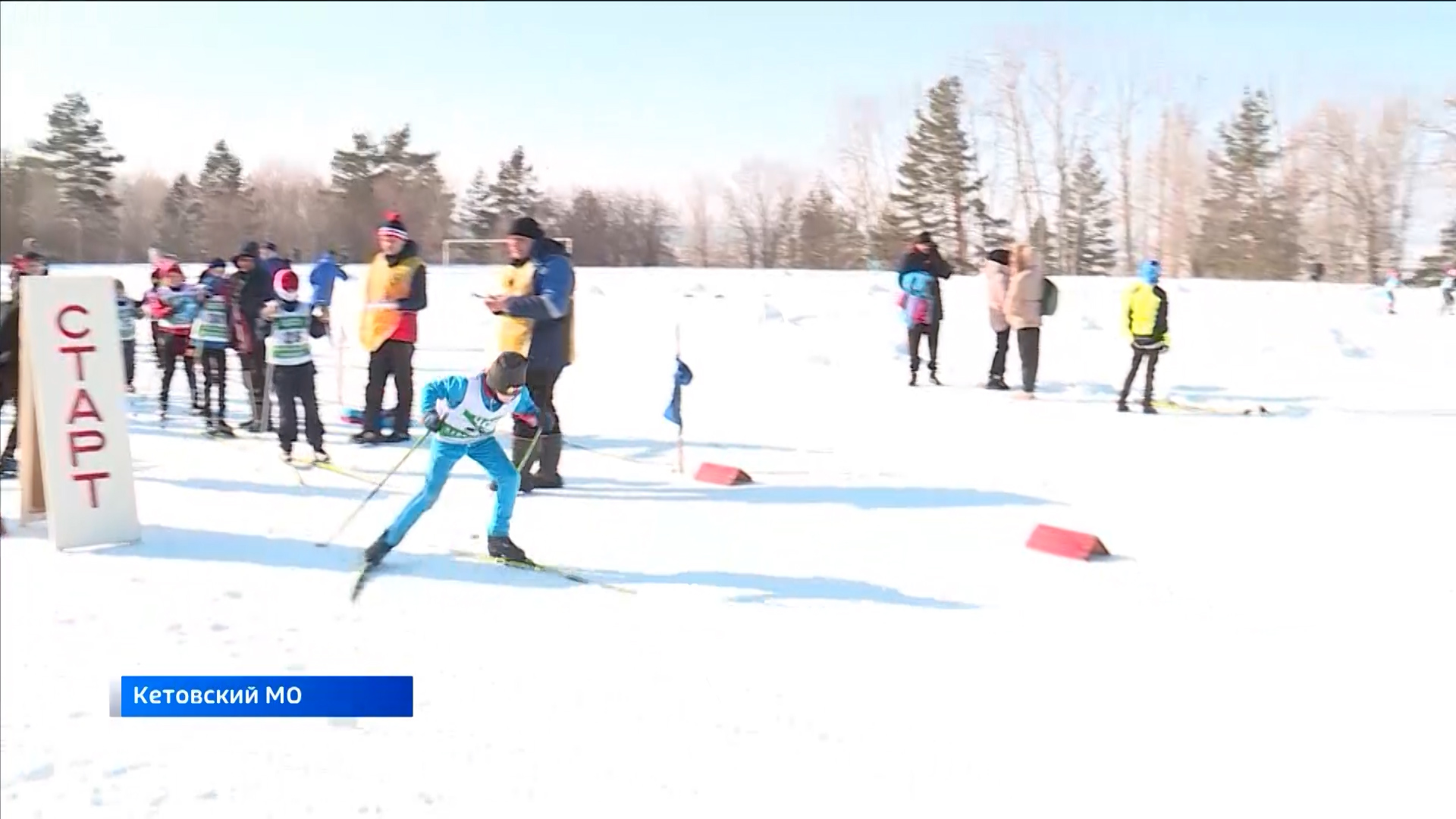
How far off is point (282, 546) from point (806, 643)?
1973mm

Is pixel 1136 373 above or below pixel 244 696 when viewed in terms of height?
above

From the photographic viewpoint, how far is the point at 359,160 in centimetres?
252

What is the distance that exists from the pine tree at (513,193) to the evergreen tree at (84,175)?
0.92 metres

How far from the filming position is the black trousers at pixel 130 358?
3.19 m

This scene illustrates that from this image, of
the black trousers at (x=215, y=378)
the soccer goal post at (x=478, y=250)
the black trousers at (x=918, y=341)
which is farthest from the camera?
the black trousers at (x=918, y=341)

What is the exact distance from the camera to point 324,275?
2.33 meters

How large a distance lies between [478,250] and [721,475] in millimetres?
2766

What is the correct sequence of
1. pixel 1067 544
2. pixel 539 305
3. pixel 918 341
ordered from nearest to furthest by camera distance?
1. pixel 539 305
2. pixel 1067 544
3. pixel 918 341

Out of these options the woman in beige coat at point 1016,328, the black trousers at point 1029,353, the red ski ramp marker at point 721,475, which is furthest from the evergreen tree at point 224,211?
the black trousers at point 1029,353

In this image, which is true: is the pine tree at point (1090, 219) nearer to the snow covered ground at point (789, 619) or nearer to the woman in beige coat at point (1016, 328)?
the snow covered ground at point (789, 619)

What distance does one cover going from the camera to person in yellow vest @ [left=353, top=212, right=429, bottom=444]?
91.8 inches

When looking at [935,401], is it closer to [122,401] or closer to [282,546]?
[282,546]

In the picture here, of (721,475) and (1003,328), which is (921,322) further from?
(721,475)

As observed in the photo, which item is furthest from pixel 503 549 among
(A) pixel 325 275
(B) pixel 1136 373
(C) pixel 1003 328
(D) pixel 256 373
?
(C) pixel 1003 328
